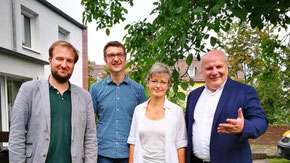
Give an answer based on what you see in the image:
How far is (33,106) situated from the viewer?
1951 mm

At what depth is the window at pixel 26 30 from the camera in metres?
9.82

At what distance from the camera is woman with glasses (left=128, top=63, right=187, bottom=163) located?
2.28 meters

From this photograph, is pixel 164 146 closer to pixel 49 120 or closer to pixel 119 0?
pixel 49 120

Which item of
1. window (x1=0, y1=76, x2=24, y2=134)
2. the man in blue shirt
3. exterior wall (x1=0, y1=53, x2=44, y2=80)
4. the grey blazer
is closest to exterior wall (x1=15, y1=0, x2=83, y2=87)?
exterior wall (x1=0, y1=53, x2=44, y2=80)

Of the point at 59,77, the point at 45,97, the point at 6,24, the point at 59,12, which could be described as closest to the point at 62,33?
the point at 59,12

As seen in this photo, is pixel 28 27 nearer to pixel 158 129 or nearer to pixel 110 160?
pixel 110 160

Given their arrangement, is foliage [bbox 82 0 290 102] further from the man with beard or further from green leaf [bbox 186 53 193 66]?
the man with beard

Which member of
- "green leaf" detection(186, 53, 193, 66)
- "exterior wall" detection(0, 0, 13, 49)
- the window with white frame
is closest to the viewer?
"green leaf" detection(186, 53, 193, 66)

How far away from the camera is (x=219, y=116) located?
2119 mm

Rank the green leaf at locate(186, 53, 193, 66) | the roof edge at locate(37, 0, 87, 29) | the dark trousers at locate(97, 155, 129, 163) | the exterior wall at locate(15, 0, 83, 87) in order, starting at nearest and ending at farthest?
the dark trousers at locate(97, 155, 129, 163) < the green leaf at locate(186, 53, 193, 66) < the exterior wall at locate(15, 0, 83, 87) < the roof edge at locate(37, 0, 87, 29)

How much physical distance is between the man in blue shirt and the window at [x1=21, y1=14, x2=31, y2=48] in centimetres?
852

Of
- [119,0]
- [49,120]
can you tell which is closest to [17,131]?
[49,120]

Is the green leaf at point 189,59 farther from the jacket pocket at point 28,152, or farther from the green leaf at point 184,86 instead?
the jacket pocket at point 28,152

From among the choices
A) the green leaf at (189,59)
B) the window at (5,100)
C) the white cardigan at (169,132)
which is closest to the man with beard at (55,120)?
the white cardigan at (169,132)
